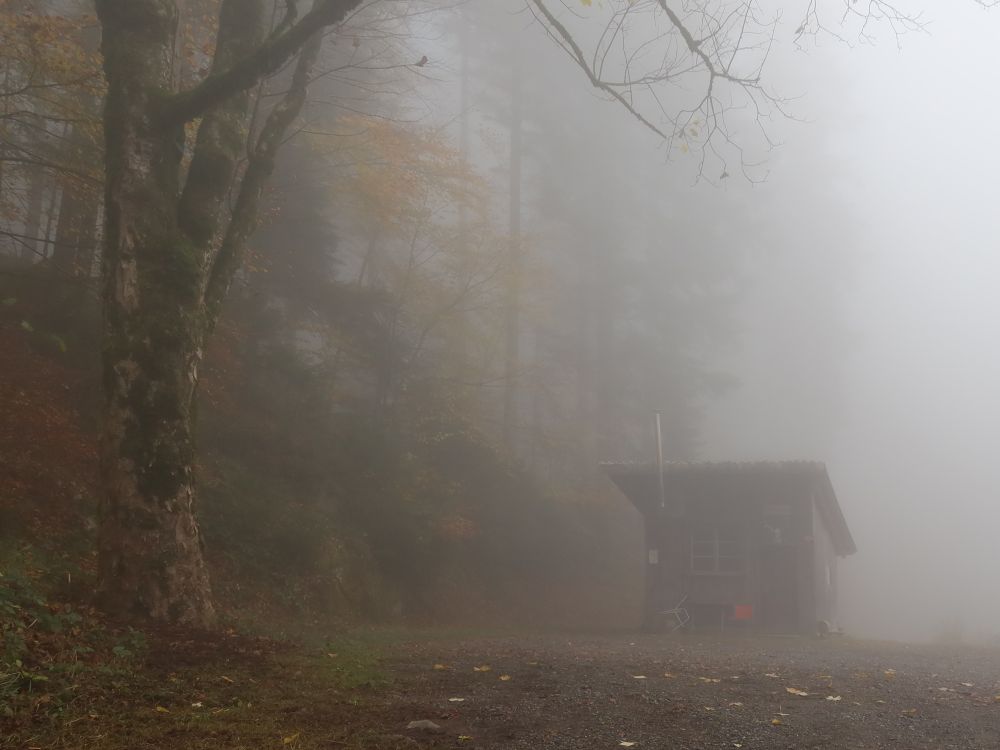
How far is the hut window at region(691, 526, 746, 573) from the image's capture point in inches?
813

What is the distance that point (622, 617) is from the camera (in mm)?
24031

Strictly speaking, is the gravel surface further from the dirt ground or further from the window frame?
the window frame

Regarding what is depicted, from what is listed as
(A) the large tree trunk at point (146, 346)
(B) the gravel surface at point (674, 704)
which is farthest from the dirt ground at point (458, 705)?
(A) the large tree trunk at point (146, 346)

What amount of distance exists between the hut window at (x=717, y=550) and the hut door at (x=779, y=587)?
62cm

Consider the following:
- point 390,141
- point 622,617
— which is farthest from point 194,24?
point 622,617

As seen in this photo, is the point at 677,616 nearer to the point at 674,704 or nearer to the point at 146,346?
the point at 674,704

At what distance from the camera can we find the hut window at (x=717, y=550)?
67.7 feet

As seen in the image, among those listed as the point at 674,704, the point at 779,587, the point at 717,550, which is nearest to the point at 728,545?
the point at 717,550

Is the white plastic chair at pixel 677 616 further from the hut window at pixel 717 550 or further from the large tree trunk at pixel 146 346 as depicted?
the large tree trunk at pixel 146 346

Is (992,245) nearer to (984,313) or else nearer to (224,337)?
(984,313)

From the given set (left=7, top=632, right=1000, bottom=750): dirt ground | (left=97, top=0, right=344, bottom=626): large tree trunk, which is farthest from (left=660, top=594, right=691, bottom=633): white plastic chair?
(left=97, top=0, right=344, bottom=626): large tree trunk

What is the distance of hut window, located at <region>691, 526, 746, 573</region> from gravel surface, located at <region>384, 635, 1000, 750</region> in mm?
10906

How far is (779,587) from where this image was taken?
800 inches

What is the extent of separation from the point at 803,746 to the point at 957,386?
9340 centimetres
